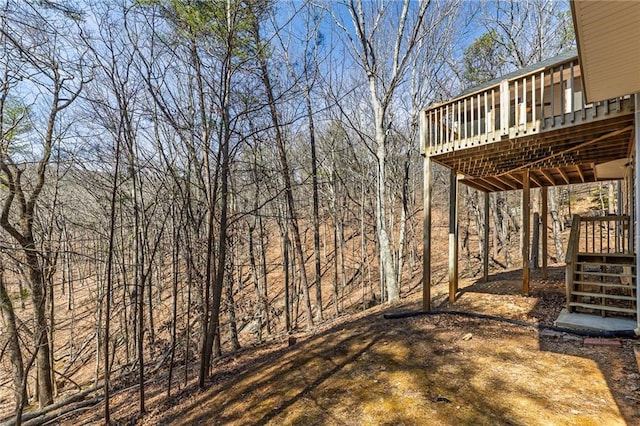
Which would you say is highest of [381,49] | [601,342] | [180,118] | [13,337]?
[381,49]

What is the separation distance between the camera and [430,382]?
131 inches

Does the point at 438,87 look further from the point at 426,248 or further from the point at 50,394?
the point at 50,394

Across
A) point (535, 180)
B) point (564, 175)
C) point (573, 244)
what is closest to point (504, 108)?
point (573, 244)

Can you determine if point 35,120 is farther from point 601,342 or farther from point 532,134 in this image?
point 601,342

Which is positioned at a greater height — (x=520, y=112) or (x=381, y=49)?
(x=381, y=49)

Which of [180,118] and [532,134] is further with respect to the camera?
[180,118]

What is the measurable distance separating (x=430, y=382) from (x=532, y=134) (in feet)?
11.8

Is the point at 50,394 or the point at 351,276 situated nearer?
the point at 50,394

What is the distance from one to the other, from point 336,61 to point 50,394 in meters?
11.5

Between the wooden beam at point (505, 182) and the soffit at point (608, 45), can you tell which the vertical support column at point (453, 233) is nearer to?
the wooden beam at point (505, 182)

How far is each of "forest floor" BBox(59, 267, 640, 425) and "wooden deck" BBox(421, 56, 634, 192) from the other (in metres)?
2.63

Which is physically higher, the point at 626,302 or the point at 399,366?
the point at 626,302

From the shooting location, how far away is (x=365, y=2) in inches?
357

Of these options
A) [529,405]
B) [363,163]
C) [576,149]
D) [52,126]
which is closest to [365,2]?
[363,163]
